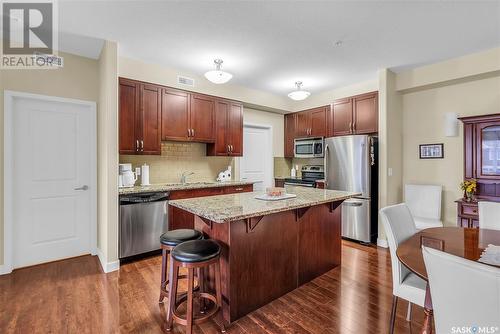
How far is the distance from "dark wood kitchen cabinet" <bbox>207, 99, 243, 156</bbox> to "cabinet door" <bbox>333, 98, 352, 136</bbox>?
5.84ft

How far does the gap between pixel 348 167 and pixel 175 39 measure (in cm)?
314

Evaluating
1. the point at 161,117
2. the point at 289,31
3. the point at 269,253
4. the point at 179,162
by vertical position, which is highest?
the point at 289,31

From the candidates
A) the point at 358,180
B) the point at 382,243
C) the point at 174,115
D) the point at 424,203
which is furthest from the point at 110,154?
the point at 424,203

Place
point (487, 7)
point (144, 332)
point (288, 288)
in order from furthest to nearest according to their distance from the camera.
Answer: point (288, 288) → point (487, 7) → point (144, 332)

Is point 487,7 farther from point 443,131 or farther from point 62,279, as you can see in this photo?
point 62,279

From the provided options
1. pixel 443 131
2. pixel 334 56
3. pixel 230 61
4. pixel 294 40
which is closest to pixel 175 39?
pixel 230 61

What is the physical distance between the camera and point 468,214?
3.21m

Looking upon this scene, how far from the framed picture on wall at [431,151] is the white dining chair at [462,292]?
3594 mm

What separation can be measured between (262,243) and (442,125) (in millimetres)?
3514

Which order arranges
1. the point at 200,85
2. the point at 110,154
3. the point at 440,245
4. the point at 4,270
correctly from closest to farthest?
1. the point at 440,245
2. the point at 4,270
3. the point at 110,154
4. the point at 200,85

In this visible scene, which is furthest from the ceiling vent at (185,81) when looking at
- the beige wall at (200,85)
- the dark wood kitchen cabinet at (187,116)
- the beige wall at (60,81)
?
the beige wall at (60,81)

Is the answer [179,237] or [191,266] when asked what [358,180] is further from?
[191,266]

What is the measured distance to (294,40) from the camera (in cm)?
291

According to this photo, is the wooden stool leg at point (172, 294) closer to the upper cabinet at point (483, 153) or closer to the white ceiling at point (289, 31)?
the white ceiling at point (289, 31)
